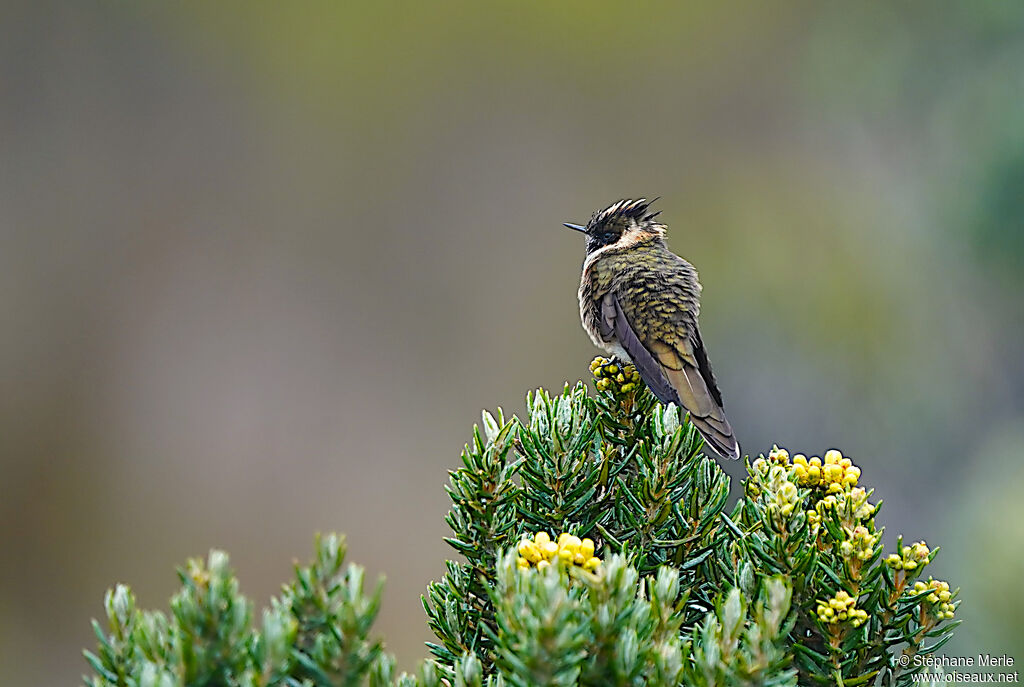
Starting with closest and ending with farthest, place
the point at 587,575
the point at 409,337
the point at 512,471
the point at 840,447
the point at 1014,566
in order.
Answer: the point at 587,575 < the point at 512,471 < the point at 1014,566 < the point at 840,447 < the point at 409,337

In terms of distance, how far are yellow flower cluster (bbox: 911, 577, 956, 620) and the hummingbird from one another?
0.67 metres

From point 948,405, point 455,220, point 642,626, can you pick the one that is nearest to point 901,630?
point 642,626

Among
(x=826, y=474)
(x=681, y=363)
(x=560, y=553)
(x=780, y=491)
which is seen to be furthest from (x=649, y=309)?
(x=560, y=553)

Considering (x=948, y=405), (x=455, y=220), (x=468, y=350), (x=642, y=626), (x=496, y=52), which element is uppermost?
(x=496, y=52)

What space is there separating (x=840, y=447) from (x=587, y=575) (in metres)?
5.08

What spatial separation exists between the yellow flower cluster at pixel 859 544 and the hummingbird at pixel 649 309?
68 cm

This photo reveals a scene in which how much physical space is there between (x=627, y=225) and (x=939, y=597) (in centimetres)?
165

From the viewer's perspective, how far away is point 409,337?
20.7 feet

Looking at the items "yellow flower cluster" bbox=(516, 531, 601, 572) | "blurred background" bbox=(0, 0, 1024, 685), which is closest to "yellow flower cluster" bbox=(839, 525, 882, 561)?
"yellow flower cluster" bbox=(516, 531, 601, 572)

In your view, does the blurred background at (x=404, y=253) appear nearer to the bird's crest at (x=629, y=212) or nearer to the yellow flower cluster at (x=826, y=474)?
the bird's crest at (x=629, y=212)

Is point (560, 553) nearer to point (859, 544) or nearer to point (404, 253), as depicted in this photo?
point (859, 544)

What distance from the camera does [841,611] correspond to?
771mm

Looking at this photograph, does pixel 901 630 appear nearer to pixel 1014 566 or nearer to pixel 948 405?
pixel 1014 566

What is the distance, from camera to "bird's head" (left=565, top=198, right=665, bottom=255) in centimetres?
234
